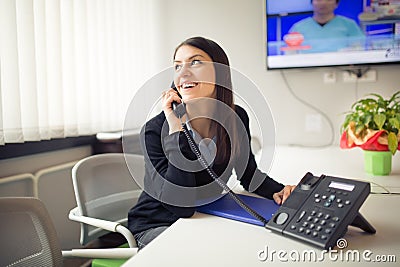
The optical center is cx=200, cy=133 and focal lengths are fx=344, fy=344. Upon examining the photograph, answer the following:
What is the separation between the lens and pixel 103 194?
135cm

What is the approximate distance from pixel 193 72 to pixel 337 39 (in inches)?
51.3

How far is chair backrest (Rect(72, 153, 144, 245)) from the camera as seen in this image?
46.8 inches

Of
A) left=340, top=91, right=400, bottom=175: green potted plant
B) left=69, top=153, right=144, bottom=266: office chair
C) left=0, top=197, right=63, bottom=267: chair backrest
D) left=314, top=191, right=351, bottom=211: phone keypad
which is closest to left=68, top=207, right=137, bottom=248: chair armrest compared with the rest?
left=69, top=153, right=144, bottom=266: office chair

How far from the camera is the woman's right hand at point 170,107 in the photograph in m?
0.85

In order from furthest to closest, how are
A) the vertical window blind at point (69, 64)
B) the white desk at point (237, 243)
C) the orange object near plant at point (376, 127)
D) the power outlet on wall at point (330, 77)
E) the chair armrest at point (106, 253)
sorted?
the power outlet on wall at point (330, 77) < the vertical window blind at point (69, 64) < the orange object near plant at point (376, 127) < the chair armrest at point (106, 253) < the white desk at point (237, 243)

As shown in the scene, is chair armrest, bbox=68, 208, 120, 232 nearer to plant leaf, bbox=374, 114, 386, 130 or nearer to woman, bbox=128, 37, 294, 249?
woman, bbox=128, 37, 294, 249

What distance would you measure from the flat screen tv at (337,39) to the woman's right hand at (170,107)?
3.99 feet

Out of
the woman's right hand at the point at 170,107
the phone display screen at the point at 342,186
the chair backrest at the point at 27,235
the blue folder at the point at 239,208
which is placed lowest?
the chair backrest at the point at 27,235

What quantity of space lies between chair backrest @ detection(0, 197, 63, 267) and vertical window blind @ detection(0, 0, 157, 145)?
0.53 meters

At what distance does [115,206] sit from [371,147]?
38.7 inches

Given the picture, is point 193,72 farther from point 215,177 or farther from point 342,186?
point 342,186

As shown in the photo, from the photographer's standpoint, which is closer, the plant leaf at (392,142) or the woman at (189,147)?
the woman at (189,147)

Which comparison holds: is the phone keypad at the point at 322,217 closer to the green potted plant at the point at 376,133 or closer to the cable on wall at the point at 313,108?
the green potted plant at the point at 376,133

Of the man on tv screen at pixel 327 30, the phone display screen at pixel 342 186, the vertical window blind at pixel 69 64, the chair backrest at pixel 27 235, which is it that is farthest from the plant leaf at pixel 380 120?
the vertical window blind at pixel 69 64
